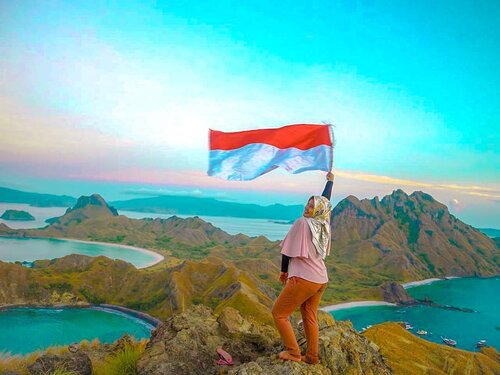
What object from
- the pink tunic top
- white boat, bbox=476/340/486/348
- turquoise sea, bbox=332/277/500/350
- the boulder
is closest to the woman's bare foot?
the boulder

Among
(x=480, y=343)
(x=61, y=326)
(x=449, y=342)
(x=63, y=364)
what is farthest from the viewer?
(x=480, y=343)

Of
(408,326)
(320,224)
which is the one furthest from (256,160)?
(408,326)

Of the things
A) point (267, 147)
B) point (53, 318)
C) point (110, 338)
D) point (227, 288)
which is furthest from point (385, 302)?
point (267, 147)

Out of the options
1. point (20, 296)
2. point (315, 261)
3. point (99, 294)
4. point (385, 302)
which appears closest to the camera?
point (315, 261)

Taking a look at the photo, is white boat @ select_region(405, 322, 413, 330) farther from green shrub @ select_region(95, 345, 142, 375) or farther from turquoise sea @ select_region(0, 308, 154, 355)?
green shrub @ select_region(95, 345, 142, 375)

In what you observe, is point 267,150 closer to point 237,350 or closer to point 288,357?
point 288,357

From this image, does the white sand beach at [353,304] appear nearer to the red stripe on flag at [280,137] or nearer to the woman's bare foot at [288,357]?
the red stripe on flag at [280,137]

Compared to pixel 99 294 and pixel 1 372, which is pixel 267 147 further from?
pixel 99 294
